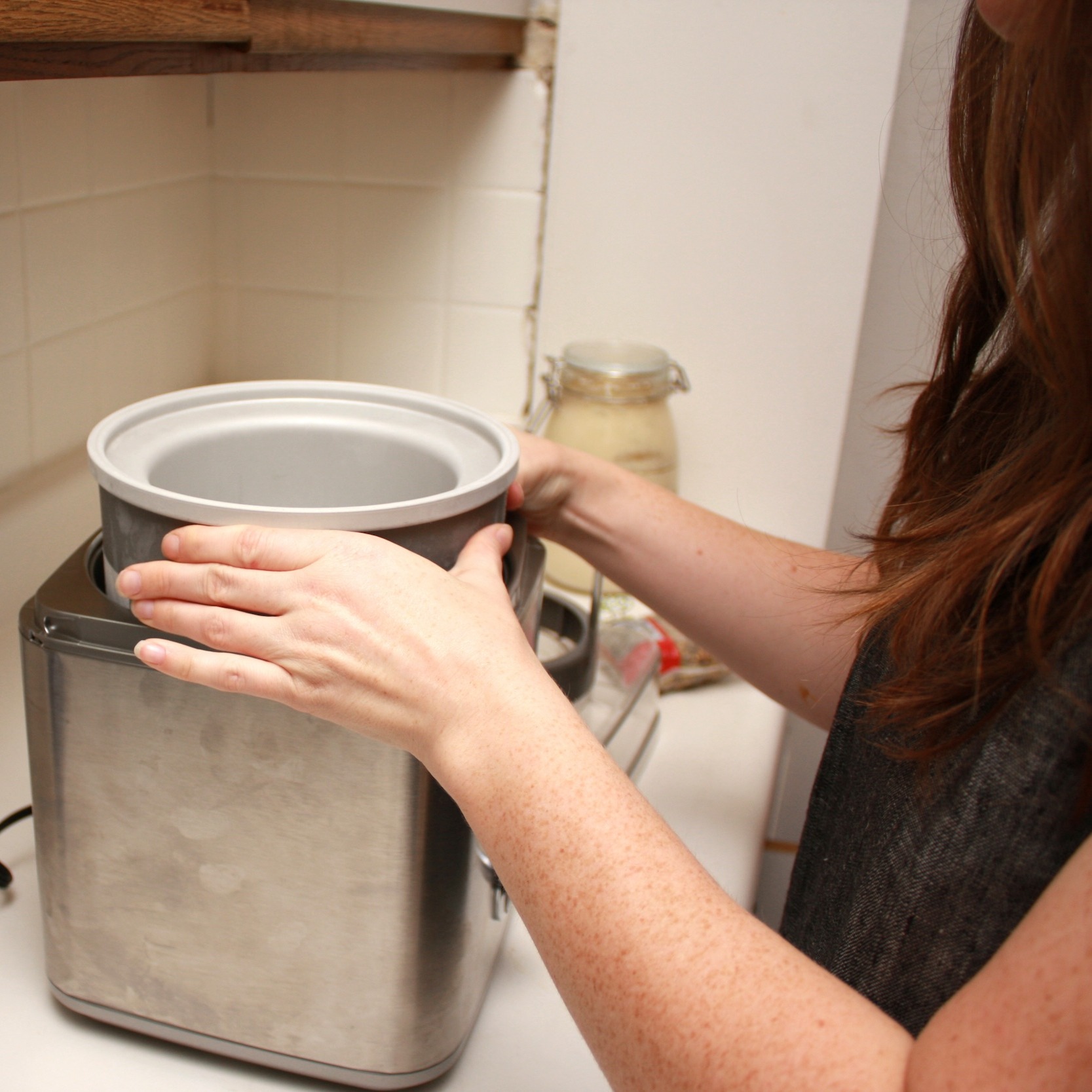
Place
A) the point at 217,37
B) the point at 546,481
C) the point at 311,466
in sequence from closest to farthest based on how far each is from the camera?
the point at 217,37
the point at 311,466
the point at 546,481

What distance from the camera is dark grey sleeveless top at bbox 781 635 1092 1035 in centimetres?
46

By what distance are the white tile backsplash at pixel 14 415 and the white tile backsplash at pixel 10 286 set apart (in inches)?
0.6

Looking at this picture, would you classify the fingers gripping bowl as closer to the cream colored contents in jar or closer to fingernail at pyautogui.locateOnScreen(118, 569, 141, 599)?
fingernail at pyautogui.locateOnScreen(118, 569, 141, 599)

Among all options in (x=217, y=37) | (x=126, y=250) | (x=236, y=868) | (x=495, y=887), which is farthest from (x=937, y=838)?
(x=126, y=250)

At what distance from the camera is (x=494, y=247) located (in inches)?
44.9

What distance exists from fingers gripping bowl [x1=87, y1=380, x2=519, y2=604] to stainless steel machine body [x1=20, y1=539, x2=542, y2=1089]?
0.06 metres

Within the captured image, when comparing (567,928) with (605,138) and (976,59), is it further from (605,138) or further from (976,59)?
(605,138)

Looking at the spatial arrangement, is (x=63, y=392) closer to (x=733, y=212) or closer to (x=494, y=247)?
(x=494, y=247)

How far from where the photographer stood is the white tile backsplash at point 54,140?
2.85ft

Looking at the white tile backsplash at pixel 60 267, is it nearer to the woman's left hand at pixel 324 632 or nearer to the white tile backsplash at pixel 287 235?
the white tile backsplash at pixel 287 235

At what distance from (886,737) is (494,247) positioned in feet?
2.40

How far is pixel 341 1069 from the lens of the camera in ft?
1.91

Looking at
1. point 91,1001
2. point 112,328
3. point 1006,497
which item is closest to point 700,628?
point 1006,497

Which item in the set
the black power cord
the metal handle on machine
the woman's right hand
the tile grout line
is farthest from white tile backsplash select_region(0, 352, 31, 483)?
the metal handle on machine
